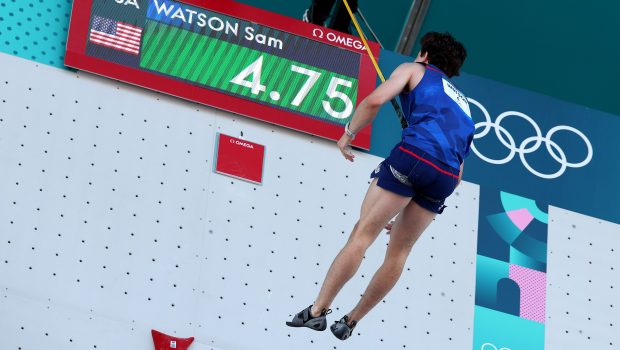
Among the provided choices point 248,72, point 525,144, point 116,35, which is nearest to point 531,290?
point 525,144

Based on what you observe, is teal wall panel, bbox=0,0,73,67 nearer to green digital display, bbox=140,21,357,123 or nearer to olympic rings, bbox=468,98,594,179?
green digital display, bbox=140,21,357,123

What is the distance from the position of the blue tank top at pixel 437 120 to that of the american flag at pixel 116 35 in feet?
8.73

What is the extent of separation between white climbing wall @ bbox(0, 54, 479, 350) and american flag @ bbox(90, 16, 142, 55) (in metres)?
0.24

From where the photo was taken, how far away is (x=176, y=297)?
707 centimetres

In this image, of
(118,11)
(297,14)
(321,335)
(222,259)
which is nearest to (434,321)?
(321,335)

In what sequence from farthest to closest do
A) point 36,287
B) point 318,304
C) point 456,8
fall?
1. point 456,8
2. point 36,287
3. point 318,304

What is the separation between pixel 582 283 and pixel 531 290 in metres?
0.36

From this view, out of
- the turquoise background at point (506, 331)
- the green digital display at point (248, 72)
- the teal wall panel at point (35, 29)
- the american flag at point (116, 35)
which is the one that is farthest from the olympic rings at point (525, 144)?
the teal wall panel at point (35, 29)

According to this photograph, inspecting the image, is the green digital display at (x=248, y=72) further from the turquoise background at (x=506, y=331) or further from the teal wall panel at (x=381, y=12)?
the teal wall panel at (x=381, y=12)

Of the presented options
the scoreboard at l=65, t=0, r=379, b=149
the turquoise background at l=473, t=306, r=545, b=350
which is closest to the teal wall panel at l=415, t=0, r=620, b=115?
the scoreboard at l=65, t=0, r=379, b=149

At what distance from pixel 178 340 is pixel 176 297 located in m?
0.26

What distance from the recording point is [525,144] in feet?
27.2

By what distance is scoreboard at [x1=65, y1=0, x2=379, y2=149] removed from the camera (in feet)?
24.9

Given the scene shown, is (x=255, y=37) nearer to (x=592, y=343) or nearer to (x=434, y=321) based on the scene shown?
(x=434, y=321)
